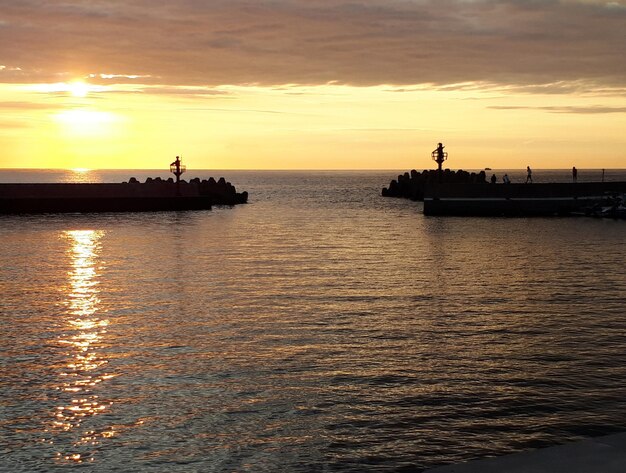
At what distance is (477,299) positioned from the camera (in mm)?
25141

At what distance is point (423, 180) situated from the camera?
11375cm

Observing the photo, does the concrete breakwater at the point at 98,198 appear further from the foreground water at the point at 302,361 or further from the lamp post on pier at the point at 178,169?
the foreground water at the point at 302,361

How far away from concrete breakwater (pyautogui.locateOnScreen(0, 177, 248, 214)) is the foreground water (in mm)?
40341

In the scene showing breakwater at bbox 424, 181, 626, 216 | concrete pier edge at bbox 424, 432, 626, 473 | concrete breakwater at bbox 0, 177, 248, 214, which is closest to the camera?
concrete pier edge at bbox 424, 432, 626, 473

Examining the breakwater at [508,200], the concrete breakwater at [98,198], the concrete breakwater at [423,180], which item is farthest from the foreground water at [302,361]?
the concrete breakwater at [423,180]

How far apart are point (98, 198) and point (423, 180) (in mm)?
50428

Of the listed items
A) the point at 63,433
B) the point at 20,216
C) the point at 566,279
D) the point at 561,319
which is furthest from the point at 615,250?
the point at 20,216

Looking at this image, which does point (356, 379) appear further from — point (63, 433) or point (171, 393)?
point (63, 433)

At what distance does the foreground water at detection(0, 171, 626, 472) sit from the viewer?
11594mm

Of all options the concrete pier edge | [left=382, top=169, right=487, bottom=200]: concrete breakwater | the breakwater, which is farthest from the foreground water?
[left=382, top=169, right=487, bottom=200]: concrete breakwater

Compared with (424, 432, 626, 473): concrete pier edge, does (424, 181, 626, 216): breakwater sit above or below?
above

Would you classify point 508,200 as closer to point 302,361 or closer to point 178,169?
point 178,169

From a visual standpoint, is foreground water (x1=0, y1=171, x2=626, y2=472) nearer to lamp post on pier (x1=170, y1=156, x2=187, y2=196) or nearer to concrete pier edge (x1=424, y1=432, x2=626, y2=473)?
concrete pier edge (x1=424, y1=432, x2=626, y2=473)

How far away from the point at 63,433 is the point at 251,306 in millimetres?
11702
